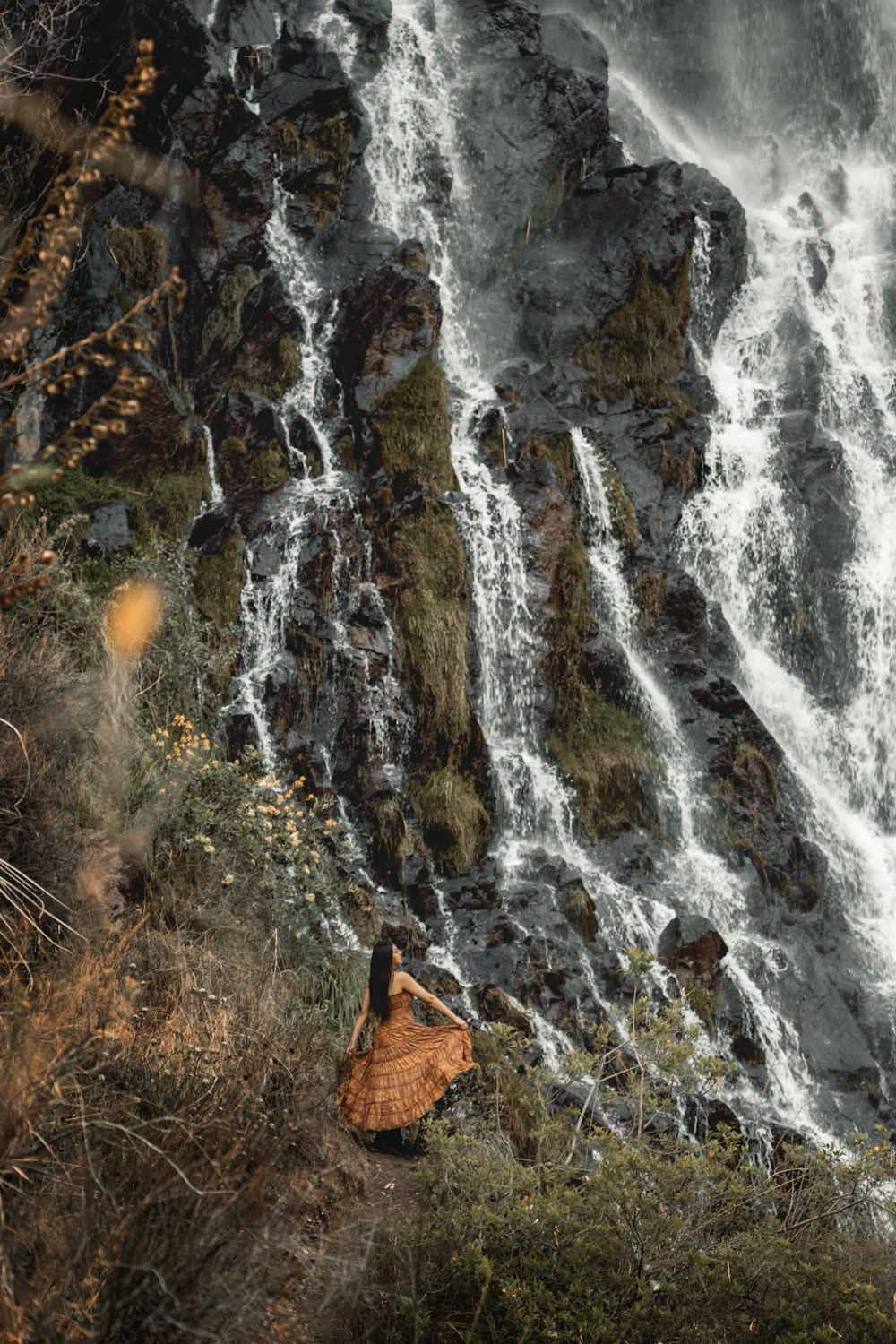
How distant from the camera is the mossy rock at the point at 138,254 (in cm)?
1691

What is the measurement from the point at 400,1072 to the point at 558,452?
1250 centimetres

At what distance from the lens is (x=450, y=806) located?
13570 mm

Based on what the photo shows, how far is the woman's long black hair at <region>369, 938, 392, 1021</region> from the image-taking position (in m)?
6.58

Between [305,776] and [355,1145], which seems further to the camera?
[305,776]

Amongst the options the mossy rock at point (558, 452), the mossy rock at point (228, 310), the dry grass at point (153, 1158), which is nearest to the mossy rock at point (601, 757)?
the mossy rock at point (558, 452)

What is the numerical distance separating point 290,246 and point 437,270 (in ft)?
10.1

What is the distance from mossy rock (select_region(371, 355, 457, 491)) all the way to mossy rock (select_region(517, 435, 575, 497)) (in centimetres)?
151

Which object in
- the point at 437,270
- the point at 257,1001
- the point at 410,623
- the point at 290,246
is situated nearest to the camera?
the point at 257,1001

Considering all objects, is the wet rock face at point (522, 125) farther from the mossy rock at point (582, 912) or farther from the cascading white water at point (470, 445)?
the mossy rock at point (582, 912)

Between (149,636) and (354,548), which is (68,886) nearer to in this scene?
(149,636)

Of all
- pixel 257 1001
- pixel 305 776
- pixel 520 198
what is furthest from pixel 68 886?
pixel 520 198

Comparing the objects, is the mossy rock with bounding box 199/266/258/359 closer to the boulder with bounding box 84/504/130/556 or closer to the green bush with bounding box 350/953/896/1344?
the boulder with bounding box 84/504/130/556

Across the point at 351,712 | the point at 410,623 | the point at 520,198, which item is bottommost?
the point at 351,712

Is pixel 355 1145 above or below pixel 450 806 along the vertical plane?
below
